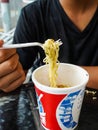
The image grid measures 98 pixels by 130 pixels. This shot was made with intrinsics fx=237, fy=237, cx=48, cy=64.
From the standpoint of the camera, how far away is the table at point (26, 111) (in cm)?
60

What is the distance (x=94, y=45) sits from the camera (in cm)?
104

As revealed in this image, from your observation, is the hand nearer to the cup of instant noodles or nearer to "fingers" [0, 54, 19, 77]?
"fingers" [0, 54, 19, 77]

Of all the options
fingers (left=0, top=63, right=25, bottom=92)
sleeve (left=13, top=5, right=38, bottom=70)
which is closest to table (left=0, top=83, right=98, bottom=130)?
fingers (left=0, top=63, right=25, bottom=92)

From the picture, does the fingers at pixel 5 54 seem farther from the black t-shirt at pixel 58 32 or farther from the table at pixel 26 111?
the black t-shirt at pixel 58 32

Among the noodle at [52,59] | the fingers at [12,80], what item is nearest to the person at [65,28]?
the fingers at [12,80]

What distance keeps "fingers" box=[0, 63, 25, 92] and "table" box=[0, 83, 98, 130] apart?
2cm

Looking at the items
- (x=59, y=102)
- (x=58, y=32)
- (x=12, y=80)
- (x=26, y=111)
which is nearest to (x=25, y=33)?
(x=58, y=32)

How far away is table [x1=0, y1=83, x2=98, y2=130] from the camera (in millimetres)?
601

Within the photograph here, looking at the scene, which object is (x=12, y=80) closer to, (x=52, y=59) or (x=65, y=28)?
(x=52, y=59)

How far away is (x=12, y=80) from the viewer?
74 cm

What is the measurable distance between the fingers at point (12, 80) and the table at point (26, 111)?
0.7 inches

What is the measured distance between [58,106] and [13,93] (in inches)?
10.4

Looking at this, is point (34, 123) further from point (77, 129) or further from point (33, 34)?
point (33, 34)

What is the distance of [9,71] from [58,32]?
15.7 inches
